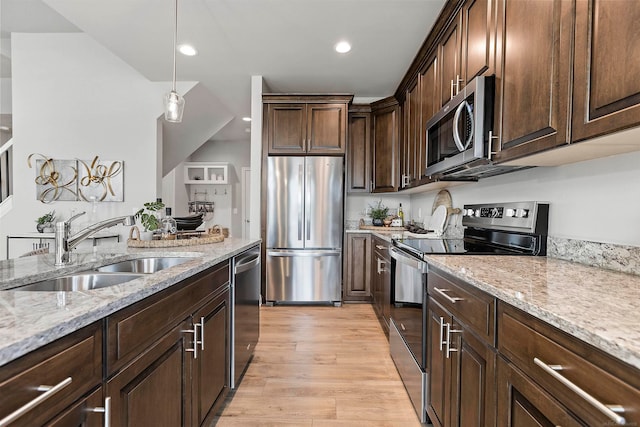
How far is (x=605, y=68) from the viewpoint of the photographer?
0.95 metres

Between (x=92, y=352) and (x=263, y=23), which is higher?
(x=263, y=23)

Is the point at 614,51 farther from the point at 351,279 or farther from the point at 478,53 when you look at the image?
the point at 351,279

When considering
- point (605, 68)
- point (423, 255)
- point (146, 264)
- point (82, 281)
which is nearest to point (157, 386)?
point (82, 281)

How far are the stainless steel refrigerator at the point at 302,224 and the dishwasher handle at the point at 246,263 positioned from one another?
47.6 inches

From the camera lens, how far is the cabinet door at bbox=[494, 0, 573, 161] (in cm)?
113

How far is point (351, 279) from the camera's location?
3.85m

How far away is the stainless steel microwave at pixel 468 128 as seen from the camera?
63.1 inches

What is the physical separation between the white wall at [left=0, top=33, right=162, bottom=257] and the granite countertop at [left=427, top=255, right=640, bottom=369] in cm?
415

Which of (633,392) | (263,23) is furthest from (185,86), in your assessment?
(633,392)

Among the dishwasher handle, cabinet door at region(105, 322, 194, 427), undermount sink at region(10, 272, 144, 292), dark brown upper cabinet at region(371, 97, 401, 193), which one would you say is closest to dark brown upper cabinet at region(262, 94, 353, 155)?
dark brown upper cabinet at region(371, 97, 401, 193)

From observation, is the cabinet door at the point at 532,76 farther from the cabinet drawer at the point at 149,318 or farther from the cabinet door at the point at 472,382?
the cabinet drawer at the point at 149,318

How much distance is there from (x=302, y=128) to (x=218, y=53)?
1.14m

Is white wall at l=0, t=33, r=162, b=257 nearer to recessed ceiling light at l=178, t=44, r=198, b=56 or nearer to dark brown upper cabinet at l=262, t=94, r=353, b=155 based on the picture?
recessed ceiling light at l=178, t=44, r=198, b=56

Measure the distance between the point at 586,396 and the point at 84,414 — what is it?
1.07 meters
